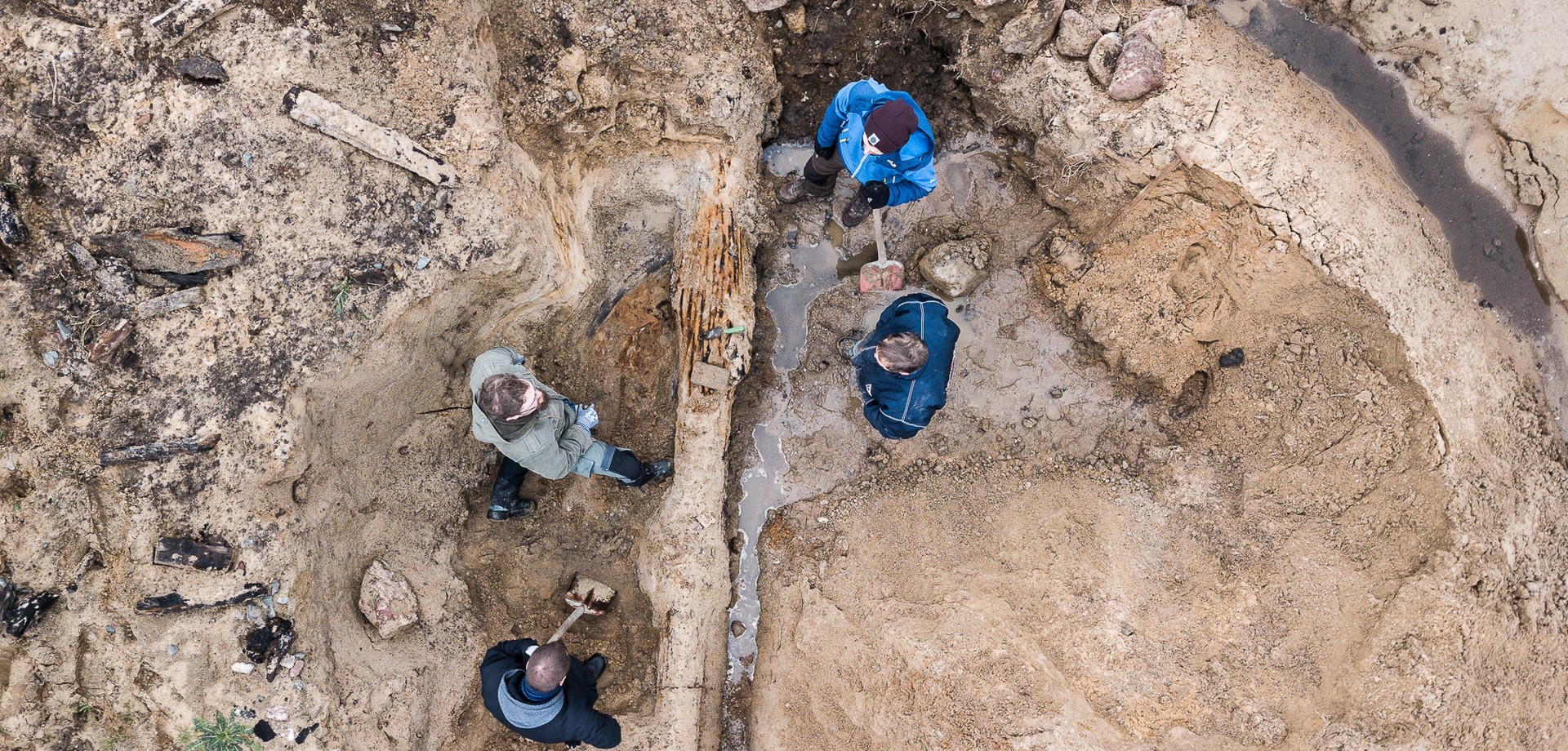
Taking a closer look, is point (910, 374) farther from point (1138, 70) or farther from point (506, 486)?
point (506, 486)

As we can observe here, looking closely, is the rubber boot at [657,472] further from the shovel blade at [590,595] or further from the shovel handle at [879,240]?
the shovel handle at [879,240]

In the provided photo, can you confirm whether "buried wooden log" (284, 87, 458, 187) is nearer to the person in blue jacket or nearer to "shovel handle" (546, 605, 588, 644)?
the person in blue jacket

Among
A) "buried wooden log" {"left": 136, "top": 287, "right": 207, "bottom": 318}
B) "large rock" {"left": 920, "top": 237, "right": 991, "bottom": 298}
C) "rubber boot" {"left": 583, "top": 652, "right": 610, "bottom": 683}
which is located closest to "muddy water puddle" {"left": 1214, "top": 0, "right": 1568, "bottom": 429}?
"large rock" {"left": 920, "top": 237, "right": 991, "bottom": 298}

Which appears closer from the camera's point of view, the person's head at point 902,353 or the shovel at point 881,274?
the person's head at point 902,353

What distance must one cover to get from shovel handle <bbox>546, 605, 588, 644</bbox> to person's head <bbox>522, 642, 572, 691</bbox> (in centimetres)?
40

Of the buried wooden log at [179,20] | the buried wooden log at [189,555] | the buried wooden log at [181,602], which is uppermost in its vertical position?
the buried wooden log at [179,20]

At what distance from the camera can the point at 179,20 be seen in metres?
3.44

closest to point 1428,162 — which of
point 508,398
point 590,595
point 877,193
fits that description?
point 877,193

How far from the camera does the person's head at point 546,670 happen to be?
365 cm

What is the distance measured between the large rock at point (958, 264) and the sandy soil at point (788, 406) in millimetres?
147

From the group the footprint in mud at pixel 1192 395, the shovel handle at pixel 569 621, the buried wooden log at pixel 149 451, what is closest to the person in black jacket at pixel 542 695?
the shovel handle at pixel 569 621

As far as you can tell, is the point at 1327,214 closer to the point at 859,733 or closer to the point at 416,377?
the point at 859,733

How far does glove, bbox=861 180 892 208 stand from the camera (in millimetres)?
4141

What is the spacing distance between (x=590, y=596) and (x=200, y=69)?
11.5 feet
